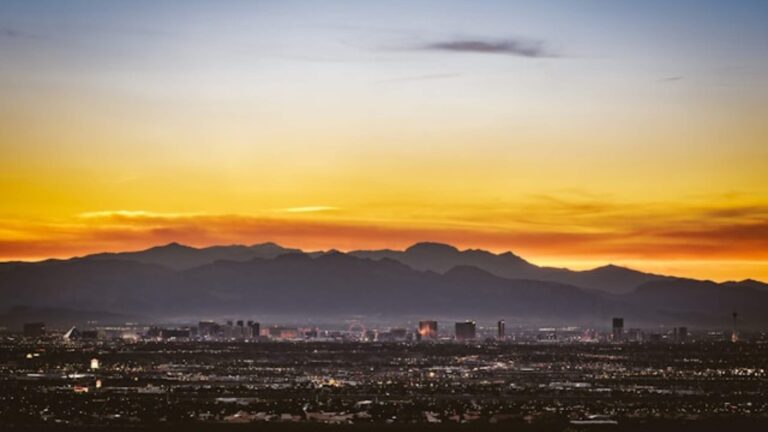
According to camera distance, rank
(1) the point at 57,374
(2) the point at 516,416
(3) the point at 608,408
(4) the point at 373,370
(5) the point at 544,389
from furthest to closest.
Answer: (4) the point at 373,370 → (1) the point at 57,374 → (5) the point at 544,389 → (3) the point at 608,408 → (2) the point at 516,416

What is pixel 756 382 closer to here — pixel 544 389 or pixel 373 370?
pixel 544 389

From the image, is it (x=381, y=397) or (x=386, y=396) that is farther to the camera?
(x=386, y=396)

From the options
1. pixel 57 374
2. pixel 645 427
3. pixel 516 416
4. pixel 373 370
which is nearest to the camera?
pixel 645 427

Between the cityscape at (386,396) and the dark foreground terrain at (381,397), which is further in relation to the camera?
the cityscape at (386,396)

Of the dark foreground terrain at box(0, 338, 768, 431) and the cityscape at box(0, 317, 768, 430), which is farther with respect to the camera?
the cityscape at box(0, 317, 768, 430)

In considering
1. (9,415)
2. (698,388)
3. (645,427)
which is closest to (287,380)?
(698,388)

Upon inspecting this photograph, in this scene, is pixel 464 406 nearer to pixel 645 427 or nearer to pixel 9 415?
pixel 645 427

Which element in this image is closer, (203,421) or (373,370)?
(203,421)
